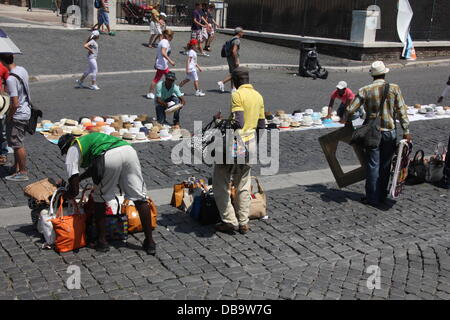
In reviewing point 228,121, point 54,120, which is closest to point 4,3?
point 54,120

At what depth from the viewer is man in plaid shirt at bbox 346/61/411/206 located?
757 cm

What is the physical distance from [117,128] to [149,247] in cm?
541

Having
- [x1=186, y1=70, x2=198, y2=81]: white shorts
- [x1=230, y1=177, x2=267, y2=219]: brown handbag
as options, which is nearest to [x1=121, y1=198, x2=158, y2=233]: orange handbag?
[x1=230, y1=177, x2=267, y2=219]: brown handbag

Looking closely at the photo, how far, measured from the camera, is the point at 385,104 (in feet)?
24.8

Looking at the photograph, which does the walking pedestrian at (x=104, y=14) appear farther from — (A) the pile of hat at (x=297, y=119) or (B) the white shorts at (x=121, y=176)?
(B) the white shorts at (x=121, y=176)

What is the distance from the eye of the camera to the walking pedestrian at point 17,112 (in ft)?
25.8

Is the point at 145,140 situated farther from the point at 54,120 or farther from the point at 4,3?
the point at 4,3

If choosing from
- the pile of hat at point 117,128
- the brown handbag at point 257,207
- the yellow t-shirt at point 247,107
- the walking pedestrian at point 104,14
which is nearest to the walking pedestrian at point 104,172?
the yellow t-shirt at point 247,107

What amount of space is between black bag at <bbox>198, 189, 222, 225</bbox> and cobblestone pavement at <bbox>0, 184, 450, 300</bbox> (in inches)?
4.4

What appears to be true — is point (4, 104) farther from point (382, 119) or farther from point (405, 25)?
point (405, 25)

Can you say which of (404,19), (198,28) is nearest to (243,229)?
(198,28)

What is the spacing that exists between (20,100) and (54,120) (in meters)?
4.14

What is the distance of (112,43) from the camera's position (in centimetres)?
2216

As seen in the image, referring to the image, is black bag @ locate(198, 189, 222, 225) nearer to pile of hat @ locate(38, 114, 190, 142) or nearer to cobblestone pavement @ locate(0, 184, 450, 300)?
cobblestone pavement @ locate(0, 184, 450, 300)
